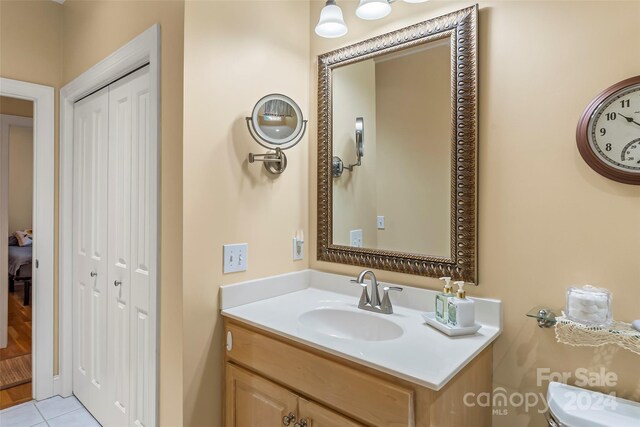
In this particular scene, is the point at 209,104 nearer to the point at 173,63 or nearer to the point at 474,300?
the point at 173,63

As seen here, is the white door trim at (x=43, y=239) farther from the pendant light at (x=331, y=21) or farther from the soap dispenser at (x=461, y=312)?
the soap dispenser at (x=461, y=312)

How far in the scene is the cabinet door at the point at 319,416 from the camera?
1157 millimetres

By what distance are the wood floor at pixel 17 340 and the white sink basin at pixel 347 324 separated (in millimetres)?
2189

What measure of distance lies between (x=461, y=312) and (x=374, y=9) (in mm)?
1237

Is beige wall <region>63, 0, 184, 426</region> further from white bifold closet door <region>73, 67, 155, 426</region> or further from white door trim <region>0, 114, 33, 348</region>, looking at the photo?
white door trim <region>0, 114, 33, 348</region>

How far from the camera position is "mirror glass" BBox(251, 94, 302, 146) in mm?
1631

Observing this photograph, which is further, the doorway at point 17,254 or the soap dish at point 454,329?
the doorway at point 17,254

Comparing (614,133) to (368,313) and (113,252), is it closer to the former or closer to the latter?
(368,313)

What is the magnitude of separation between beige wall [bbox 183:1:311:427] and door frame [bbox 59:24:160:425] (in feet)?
0.72

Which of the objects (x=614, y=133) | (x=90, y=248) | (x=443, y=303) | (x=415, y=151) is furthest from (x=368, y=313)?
(x=90, y=248)

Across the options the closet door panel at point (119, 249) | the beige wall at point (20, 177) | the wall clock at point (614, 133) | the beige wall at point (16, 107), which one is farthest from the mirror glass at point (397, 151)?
the beige wall at point (20, 177)

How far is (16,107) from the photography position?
321 centimetres

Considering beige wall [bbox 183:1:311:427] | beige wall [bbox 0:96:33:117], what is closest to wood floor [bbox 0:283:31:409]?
beige wall [bbox 183:1:311:427]

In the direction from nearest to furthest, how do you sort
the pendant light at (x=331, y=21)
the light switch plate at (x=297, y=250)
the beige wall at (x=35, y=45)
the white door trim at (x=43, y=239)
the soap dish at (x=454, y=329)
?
the soap dish at (x=454, y=329) < the pendant light at (x=331, y=21) < the light switch plate at (x=297, y=250) < the beige wall at (x=35, y=45) < the white door trim at (x=43, y=239)
